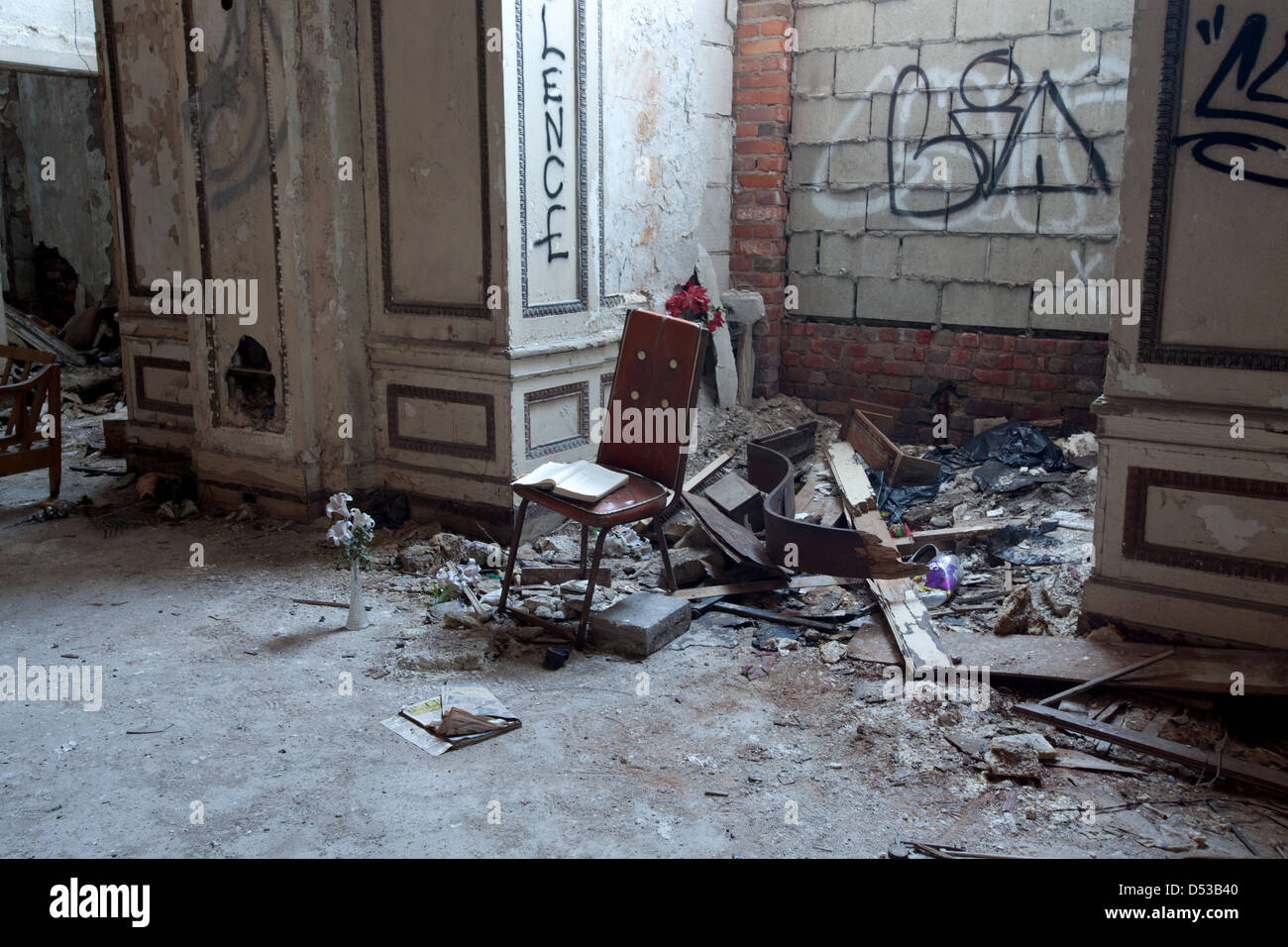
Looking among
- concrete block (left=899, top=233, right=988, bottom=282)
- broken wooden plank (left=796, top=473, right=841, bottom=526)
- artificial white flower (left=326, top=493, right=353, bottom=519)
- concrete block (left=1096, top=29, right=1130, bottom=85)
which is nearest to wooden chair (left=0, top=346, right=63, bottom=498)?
artificial white flower (left=326, top=493, right=353, bottom=519)

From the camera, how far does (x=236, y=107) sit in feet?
16.1

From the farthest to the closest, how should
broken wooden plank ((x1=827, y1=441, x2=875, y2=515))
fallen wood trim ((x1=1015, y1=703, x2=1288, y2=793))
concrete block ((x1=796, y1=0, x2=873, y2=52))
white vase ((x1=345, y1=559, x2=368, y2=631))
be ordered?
concrete block ((x1=796, y1=0, x2=873, y2=52)) → broken wooden plank ((x1=827, y1=441, x2=875, y2=515)) → white vase ((x1=345, y1=559, x2=368, y2=631)) → fallen wood trim ((x1=1015, y1=703, x2=1288, y2=793))

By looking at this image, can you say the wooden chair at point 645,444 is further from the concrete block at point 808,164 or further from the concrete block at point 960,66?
the concrete block at point 960,66

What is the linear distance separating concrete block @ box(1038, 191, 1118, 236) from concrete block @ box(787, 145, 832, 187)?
4.43ft

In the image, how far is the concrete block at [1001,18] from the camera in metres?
5.47

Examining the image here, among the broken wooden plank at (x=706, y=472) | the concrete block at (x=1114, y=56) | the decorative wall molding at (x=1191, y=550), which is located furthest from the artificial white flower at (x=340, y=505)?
the concrete block at (x=1114, y=56)

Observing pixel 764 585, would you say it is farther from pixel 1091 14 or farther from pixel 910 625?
pixel 1091 14

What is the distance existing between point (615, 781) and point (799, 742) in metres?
0.60

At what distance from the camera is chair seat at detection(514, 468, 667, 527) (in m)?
3.61

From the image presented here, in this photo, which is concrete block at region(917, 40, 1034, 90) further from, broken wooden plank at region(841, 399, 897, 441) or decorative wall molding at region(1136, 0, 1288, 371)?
decorative wall molding at region(1136, 0, 1288, 371)

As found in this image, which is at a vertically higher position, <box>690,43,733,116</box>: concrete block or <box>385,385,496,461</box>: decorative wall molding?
<box>690,43,733,116</box>: concrete block

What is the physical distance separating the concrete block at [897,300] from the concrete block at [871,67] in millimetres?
1146

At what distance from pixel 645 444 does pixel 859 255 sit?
9.66ft

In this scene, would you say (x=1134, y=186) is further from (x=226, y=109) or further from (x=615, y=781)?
(x=226, y=109)
